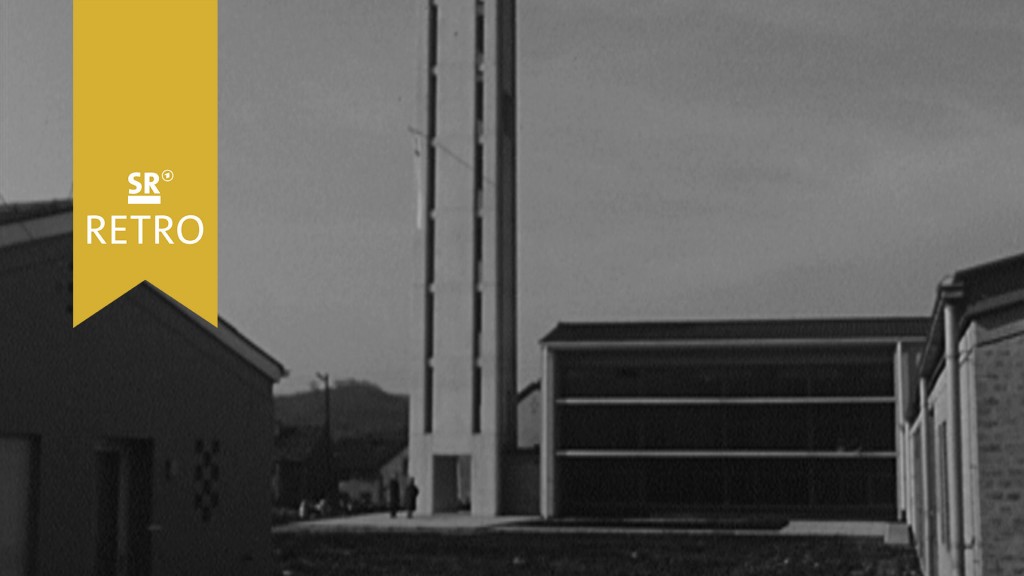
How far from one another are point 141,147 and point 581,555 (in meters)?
14.8

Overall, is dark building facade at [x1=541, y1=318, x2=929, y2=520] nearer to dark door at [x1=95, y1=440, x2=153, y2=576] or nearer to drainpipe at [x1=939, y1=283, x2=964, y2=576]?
dark door at [x1=95, y1=440, x2=153, y2=576]

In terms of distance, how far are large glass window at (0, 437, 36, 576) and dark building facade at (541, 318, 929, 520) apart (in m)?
34.1

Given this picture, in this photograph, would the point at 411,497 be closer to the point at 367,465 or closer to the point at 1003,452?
the point at 367,465

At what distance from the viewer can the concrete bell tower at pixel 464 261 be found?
50.1 meters

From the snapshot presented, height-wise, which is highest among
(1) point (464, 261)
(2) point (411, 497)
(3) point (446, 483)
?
(1) point (464, 261)

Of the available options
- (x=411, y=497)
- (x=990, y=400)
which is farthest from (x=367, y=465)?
(x=990, y=400)

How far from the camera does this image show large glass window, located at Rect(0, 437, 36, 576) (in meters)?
14.6

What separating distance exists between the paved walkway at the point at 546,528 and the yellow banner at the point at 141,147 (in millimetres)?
21138

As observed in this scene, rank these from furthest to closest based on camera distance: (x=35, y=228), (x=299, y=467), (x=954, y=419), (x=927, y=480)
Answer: (x=299, y=467) → (x=927, y=480) → (x=35, y=228) → (x=954, y=419)

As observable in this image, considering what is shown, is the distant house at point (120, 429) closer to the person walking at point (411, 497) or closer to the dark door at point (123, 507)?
the dark door at point (123, 507)

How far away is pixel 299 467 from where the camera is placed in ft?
233

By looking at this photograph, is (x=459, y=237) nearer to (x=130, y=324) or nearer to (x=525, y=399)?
(x=525, y=399)

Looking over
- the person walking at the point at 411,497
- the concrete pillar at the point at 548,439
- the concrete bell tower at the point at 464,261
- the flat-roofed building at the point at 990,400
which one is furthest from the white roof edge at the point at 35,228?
the concrete bell tower at the point at 464,261

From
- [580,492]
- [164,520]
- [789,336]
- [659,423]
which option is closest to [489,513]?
[580,492]
